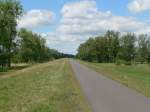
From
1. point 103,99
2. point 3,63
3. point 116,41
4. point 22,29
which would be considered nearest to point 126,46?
point 116,41

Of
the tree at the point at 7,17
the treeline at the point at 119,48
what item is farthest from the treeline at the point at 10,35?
the treeline at the point at 119,48

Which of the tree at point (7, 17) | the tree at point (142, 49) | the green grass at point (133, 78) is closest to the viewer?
the green grass at point (133, 78)

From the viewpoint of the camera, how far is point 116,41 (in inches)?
5910

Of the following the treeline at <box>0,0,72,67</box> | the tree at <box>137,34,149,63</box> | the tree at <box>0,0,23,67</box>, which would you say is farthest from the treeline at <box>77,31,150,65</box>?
the tree at <box>0,0,23,67</box>

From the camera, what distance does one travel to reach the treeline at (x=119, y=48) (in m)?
139

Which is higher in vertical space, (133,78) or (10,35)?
(10,35)

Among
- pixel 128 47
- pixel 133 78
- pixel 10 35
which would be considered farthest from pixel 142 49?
pixel 133 78

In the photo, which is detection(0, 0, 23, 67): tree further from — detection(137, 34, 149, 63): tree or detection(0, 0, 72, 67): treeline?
detection(137, 34, 149, 63): tree

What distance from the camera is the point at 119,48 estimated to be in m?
148

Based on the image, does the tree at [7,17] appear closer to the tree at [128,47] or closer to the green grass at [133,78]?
the green grass at [133,78]

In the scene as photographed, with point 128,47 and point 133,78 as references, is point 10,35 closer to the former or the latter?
point 133,78

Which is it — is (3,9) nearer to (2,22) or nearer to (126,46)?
(2,22)

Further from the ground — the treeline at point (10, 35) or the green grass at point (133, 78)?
the treeline at point (10, 35)

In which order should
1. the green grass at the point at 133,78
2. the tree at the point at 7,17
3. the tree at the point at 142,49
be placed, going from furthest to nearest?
the tree at the point at 142,49
the tree at the point at 7,17
the green grass at the point at 133,78
